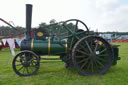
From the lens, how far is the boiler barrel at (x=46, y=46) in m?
3.77

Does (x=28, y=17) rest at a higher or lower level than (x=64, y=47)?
higher

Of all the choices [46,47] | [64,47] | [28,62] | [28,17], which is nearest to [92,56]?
[64,47]

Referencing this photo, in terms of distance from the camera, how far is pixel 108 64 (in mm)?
3697

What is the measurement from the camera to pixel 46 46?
12.5 feet

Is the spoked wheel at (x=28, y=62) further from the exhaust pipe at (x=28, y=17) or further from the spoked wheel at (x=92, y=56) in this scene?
the spoked wheel at (x=92, y=56)

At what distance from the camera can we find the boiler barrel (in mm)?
3768

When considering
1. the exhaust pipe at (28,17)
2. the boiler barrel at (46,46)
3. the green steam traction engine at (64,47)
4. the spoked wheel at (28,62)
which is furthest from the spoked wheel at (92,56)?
the exhaust pipe at (28,17)

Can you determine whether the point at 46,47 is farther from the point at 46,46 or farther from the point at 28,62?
the point at 28,62

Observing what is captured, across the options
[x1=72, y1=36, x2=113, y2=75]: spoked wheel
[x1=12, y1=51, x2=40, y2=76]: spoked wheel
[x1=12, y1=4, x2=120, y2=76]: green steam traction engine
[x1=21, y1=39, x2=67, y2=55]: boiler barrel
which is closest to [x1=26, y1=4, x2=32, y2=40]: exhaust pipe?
[x1=12, y1=4, x2=120, y2=76]: green steam traction engine

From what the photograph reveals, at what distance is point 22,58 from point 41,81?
111 centimetres

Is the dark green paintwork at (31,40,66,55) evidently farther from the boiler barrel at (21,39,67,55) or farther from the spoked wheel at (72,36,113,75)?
the spoked wheel at (72,36,113,75)

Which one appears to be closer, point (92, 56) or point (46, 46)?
point (92, 56)

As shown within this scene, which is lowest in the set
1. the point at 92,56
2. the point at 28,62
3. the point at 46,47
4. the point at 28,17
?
the point at 28,62

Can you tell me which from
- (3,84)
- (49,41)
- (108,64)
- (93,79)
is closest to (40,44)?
(49,41)
